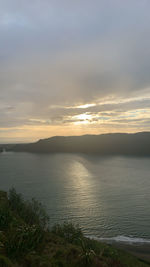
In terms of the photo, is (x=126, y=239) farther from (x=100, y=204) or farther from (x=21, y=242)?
(x=21, y=242)

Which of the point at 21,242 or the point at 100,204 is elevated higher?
the point at 21,242

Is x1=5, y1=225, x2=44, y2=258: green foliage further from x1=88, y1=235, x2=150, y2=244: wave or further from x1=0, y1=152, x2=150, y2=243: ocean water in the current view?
x1=0, y1=152, x2=150, y2=243: ocean water

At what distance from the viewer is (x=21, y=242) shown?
21938 millimetres

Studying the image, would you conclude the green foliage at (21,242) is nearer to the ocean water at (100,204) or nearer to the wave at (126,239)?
the wave at (126,239)

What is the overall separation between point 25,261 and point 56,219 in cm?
6653

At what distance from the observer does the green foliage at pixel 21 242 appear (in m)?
20.3

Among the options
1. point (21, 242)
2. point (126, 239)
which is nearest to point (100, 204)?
point (126, 239)

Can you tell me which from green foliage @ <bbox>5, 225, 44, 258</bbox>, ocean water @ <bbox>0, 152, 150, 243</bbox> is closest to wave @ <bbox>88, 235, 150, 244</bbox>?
ocean water @ <bbox>0, 152, 150, 243</bbox>

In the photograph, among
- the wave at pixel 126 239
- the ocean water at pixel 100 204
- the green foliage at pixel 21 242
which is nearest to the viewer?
the green foliage at pixel 21 242

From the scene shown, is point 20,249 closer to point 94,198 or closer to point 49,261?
point 49,261

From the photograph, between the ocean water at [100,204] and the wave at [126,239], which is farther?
the ocean water at [100,204]

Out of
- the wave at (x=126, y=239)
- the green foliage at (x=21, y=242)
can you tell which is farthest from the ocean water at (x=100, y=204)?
the green foliage at (x=21, y=242)

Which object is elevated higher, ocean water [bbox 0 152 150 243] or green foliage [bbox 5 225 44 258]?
green foliage [bbox 5 225 44 258]

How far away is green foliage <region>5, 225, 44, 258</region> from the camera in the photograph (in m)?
20.3
